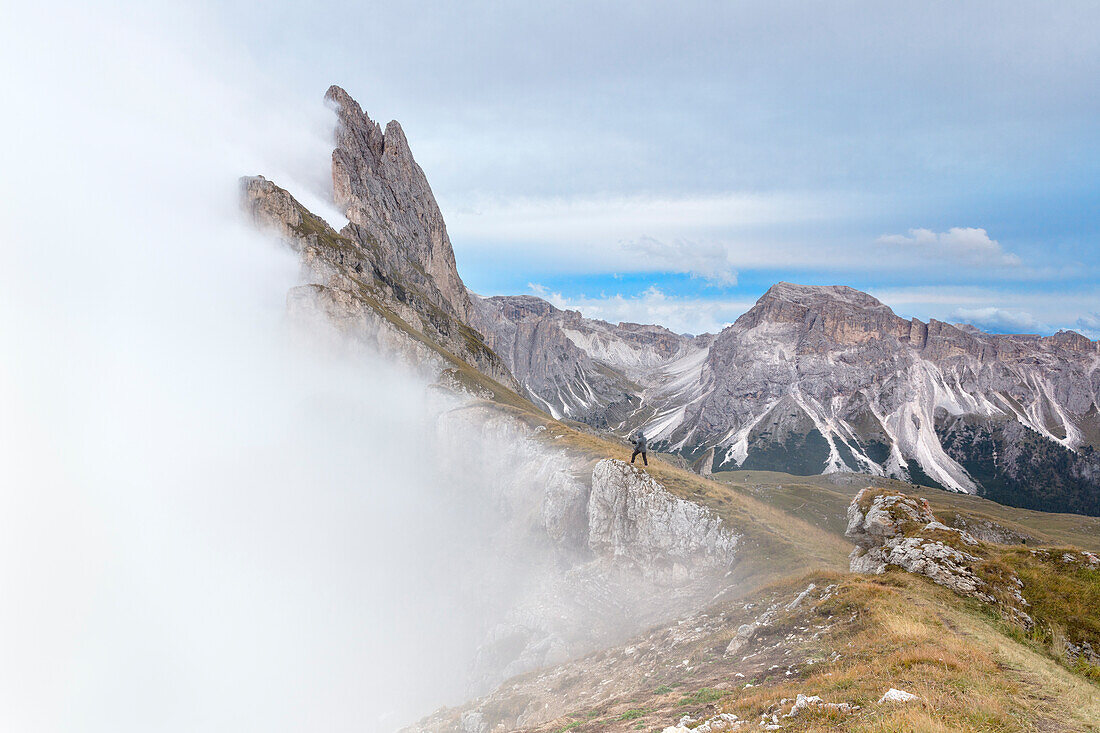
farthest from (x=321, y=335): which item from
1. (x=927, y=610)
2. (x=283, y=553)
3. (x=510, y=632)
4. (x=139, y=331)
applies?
(x=927, y=610)

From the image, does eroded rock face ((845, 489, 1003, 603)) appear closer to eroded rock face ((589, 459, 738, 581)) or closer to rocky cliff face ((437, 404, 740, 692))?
rocky cliff face ((437, 404, 740, 692))

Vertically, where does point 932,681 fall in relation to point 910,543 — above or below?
above

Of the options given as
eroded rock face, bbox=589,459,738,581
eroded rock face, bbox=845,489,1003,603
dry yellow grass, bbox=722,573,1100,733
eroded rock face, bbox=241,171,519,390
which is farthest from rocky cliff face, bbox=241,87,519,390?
dry yellow grass, bbox=722,573,1100,733

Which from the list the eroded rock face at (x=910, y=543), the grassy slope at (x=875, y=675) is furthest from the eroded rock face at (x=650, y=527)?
the grassy slope at (x=875, y=675)

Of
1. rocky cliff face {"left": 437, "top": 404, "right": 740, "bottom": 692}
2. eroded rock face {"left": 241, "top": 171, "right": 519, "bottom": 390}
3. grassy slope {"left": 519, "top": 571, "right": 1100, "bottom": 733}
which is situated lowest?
rocky cliff face {"left": 437, "top": 404, "right": 740, "bottom": 692}

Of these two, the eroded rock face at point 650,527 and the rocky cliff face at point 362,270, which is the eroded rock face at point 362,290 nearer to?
the rocky cliff face at point 362,270

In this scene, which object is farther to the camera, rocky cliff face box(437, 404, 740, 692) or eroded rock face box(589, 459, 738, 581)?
eroded rock face box(589, 459, 738, 581)

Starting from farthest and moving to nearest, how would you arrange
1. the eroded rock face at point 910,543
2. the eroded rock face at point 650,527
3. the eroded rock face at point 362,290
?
the eroded rock face at point 362,290
the eroded rock face at point 650,527
the eroded rock face at point 910,543

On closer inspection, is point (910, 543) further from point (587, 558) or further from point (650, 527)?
point (587, 558)

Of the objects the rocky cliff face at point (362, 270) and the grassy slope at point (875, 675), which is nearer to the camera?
the grassy slope at point (875, 675)

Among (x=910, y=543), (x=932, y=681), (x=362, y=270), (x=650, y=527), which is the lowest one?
(x=650, y=527)

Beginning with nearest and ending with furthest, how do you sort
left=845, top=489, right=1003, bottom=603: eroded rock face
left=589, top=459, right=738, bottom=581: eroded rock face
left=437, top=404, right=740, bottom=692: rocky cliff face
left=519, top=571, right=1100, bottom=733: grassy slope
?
left=519, top=571, right=1100, bottom=733: grassy slope
left=845, top=489, right=1003, bottom=603: eroded rock face
left=437, top=404, right=740, bottom=692: rocky cliff face
left=589, top=459, right=738, bottom=581: eroded rock face

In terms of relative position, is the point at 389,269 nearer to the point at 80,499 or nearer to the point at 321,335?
the point at 321,335

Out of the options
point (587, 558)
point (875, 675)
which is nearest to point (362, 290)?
point (587, 558)
